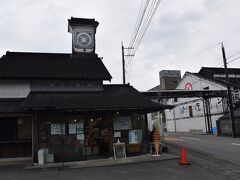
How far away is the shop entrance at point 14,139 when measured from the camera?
1581 centimetres

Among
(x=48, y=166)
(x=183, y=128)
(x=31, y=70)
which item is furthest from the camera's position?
(x=183, y=128)

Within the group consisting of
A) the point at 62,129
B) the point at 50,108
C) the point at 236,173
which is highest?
the point at 50,108

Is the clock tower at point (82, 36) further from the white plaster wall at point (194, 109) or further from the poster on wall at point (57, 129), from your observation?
the white plaster wall at point (194, 109)

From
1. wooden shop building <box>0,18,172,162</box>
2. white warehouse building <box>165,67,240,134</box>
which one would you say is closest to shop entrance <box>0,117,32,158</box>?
wooden shop building <box>0,18,172,162</box>

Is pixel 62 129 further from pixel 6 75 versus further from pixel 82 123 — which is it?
pixel 6 75

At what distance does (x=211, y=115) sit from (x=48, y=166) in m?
31.0

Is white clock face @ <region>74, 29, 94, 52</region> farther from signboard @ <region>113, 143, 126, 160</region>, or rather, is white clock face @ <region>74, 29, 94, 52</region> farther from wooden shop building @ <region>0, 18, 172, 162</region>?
signboard @ <region>113, 143, 126, 160</region>

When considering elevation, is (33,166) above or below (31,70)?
below

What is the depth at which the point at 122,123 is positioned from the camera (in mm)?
15852

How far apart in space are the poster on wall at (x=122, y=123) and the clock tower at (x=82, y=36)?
7280 mm

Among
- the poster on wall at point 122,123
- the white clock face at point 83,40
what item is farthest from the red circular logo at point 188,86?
the poster on wall at point 122,123

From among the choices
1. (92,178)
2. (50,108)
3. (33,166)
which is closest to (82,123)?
(50,108)

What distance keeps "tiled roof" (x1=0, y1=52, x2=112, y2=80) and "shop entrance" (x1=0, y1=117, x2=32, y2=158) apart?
2712 millimetres

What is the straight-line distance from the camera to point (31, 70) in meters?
17.5
